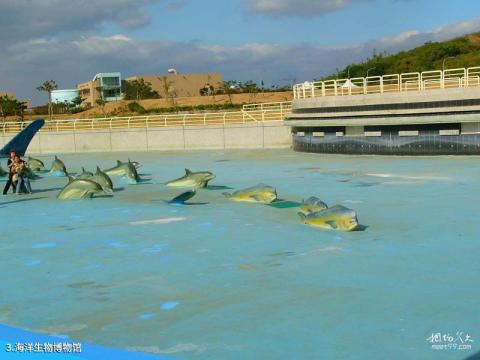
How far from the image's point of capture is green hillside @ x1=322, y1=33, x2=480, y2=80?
67.6m

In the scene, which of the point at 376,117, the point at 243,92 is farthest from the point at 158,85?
the point at 376,117

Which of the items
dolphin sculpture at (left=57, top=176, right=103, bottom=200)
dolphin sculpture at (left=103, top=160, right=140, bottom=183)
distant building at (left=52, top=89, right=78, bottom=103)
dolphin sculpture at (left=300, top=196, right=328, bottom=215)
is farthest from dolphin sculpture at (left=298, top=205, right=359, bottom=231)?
distant building at (left=52, top=89, right=78, bottom=103)

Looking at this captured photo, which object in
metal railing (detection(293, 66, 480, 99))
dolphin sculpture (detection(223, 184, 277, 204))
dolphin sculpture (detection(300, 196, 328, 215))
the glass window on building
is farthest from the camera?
the glass window on building

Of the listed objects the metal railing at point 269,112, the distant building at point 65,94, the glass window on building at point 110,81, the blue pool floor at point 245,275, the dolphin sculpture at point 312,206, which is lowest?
the blue pool floor at point 245,275

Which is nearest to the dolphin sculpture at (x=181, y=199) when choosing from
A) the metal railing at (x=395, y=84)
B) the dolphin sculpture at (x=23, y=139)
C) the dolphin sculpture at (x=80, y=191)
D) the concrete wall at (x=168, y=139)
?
the dolphin sculpture at (x=80, y=191)

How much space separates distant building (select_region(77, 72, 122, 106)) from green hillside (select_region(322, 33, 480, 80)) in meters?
51.9

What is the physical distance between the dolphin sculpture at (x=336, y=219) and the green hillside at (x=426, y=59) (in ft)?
181

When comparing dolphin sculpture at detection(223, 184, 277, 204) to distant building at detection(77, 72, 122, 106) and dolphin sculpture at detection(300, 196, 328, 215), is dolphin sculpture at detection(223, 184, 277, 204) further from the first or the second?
distant building at detection(77, 72, 122, 106)

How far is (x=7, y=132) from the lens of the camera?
40.3 metres

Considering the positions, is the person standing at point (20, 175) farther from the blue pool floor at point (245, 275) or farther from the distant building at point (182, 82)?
the distant building at point (182, 82)

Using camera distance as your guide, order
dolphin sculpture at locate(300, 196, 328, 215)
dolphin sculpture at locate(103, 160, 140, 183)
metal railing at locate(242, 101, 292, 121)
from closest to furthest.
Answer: dolphin sculpture at locate(300, 196, 328, 215)
dolphin sculpture at locate(103, 160, 140, 183)
metal railing at locate(242, 101, 292, 121)

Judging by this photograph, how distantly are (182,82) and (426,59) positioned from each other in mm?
56602

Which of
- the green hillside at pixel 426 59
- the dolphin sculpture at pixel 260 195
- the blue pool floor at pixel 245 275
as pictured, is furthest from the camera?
the green hillside at pixel 426 59

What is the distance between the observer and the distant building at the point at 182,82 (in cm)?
11406
